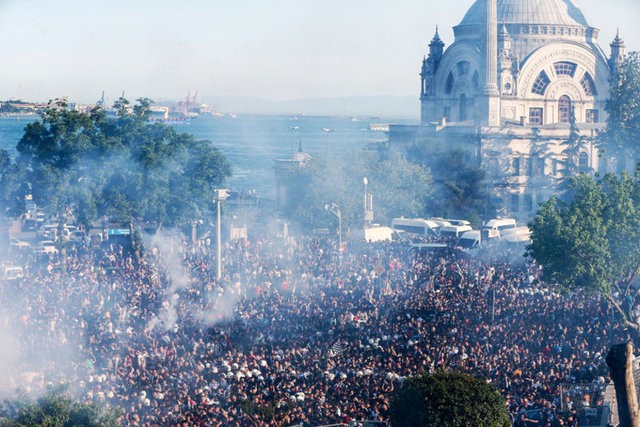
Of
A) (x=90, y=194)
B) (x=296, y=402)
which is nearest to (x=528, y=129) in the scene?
(x=90, y=194)

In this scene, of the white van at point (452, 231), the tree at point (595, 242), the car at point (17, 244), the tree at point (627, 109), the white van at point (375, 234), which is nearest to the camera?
the tree at point (595, 242)

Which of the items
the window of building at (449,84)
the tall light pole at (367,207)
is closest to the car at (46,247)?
the tall light pole at (367,207)

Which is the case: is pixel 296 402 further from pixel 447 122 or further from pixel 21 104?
pixel 21 104

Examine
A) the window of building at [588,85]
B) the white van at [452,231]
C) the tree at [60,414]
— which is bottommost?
the tree at [60,414]

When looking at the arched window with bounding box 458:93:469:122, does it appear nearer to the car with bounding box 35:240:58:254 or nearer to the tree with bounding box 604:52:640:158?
the tree with bounding box 604:52:640:158

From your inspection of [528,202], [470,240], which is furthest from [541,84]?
[470,240]

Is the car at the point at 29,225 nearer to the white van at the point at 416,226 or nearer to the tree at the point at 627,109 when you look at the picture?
the white van at the point at 416,226

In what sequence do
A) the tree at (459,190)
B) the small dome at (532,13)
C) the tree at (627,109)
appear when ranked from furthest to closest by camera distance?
the small dome at (532,13) < the tree at (627,109) < the tree at (459,190)
